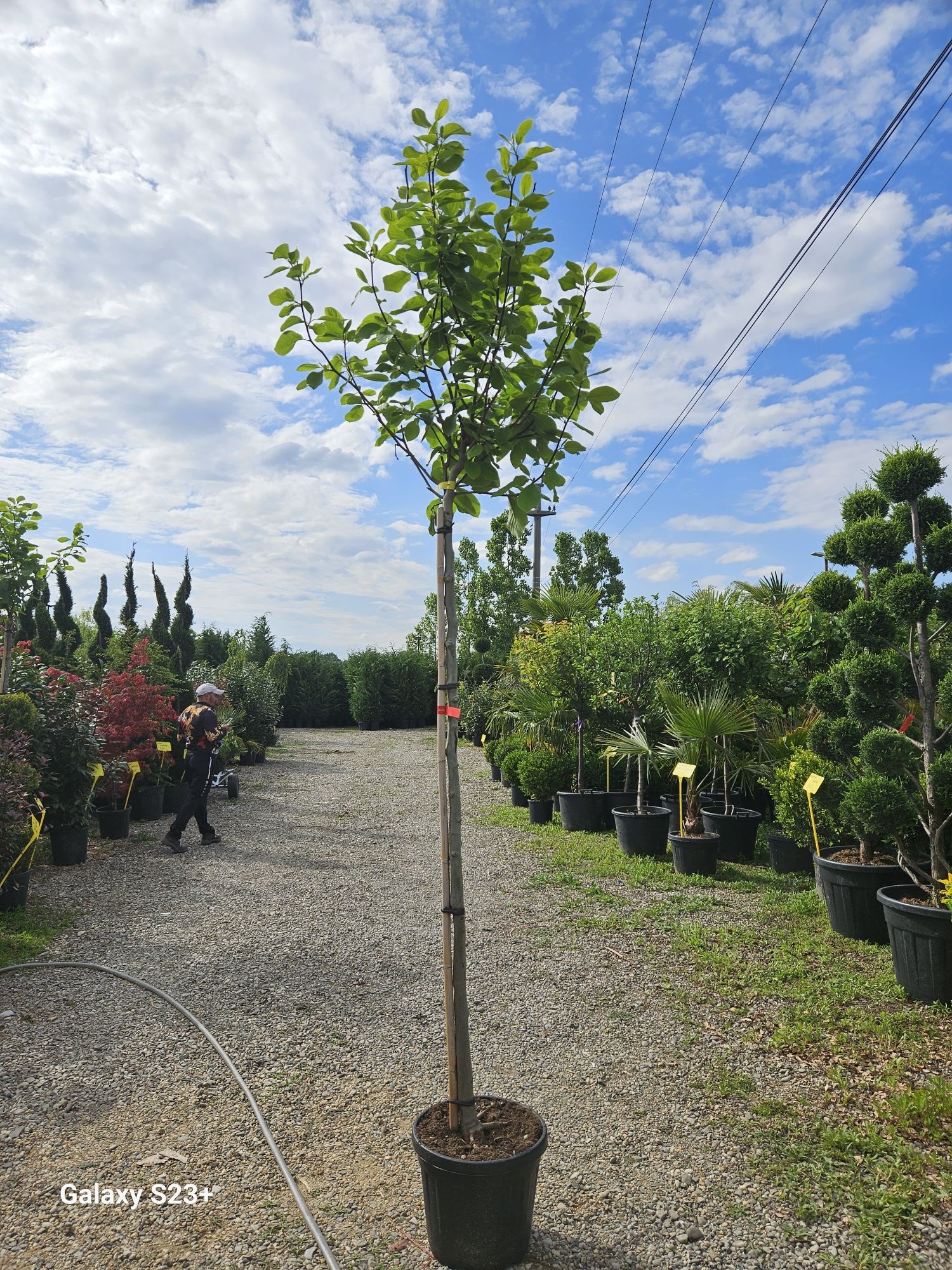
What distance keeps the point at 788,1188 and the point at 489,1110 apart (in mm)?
1034

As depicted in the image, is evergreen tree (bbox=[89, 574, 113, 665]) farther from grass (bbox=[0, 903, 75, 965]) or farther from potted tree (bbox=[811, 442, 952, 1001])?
potted tree (bbox=[811, 442, 952, 1001])

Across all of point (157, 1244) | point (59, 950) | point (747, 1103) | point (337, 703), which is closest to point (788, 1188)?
point (747, 1103)

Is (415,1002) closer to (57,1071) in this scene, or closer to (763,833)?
(57,1071)

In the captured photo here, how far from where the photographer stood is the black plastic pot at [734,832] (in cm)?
738

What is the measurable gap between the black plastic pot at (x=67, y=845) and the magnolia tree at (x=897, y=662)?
6.43 meters

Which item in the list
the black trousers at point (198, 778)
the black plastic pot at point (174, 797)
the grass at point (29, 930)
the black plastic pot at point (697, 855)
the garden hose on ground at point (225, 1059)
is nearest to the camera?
the garden hose on ground at point (225, 1059)

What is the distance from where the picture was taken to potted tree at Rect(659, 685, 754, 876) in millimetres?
6812

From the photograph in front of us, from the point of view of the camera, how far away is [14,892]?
19.1 ft

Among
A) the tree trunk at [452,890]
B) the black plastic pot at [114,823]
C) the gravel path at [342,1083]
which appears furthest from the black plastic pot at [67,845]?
the tree trunk at [452,890]

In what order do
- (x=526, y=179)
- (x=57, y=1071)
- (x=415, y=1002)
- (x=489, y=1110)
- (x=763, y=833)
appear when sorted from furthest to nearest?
1. (x=763, y=833)
2. (x=415, y=1002)
3. (x=57, y=1071)
4. (x=489, y=1110)
5. (x=526, y=179)

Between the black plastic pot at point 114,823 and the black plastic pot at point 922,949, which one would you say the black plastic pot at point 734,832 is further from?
the black plastic pot at point 114,823

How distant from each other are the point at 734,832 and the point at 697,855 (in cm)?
77

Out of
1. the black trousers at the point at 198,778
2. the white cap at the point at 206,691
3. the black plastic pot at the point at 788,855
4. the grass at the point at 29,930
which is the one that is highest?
the white cap at the point at 206,691

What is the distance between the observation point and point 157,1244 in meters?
2.50
